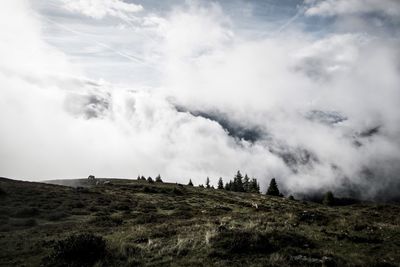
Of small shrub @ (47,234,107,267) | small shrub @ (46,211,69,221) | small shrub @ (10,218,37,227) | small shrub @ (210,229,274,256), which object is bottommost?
small shrub @ (10,218,37,227)

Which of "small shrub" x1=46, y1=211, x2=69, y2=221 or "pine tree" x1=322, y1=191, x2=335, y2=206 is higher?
"pine tree" x1=322, y1=191, x2=335, y2=206

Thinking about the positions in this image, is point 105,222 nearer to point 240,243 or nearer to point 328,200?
point 240,243

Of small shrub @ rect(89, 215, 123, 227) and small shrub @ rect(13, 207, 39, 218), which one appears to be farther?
small shrub @ rect(13, 207, 39, 218)

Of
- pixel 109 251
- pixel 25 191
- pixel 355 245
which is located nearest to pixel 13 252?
pixel 109 251

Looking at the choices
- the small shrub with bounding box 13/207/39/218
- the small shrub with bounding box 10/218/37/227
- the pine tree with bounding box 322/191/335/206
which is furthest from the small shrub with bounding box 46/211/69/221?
the pine tree with bounding box 322/191/335/206

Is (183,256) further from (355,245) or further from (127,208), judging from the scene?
(127,208)

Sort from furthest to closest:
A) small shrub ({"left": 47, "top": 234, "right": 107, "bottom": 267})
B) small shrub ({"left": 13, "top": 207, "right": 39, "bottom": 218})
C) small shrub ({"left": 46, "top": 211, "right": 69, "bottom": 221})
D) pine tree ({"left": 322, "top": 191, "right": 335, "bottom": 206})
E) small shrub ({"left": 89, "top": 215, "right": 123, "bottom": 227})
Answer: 1. pine tree ({"left": 322, "top": 191, "right": 335, "bottom": 206})
2. small shrub ({"left": 13, "top": 207, "right": 39, "bottom": 218})
3. small shrub ({"left": 46, "top": 211, "right": 69, "bottom": 221})
4. small shrub ({"left": 89, "top": 215, "right": 123, "bottom": 227})
5. small shrub ({"left": 47, "top": 234, "right": 107, "bottom": 267})

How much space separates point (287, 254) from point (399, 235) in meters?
8.93

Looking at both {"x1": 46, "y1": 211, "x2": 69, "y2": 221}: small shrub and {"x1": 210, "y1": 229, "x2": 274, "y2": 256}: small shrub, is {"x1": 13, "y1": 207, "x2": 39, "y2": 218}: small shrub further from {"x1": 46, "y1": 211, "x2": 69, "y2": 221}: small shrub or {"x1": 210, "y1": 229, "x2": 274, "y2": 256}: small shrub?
{"x1": 210, "y1": 229, "x2": 274, "y2": 256}: small shrub

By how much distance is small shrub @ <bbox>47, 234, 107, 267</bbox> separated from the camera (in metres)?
13.5

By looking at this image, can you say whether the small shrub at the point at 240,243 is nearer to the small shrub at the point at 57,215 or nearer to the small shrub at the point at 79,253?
the small shrub at the point at 79,253

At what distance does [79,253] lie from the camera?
45.6 feet

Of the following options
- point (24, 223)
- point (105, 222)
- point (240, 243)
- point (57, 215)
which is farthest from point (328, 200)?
point (240, 243)

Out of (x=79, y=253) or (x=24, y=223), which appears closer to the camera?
(x=79, y=253)
